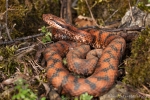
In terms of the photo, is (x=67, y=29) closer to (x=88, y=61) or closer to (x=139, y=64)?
(x=88, y=61)

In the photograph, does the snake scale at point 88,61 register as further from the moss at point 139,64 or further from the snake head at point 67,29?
the moss at point 139,64

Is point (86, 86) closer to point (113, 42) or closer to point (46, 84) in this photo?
point (46, 84)

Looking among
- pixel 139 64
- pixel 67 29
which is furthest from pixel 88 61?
pixel 67 29

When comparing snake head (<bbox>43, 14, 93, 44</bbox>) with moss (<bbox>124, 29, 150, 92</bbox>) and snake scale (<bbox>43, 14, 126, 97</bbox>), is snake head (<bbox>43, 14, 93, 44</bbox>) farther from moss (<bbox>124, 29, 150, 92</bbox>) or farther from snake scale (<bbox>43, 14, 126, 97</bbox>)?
moss (<bbox>124, 29, 150, 92</bbox>)

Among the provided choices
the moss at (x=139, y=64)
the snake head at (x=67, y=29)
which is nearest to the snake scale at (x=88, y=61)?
the snake head at (x=67, y=29)

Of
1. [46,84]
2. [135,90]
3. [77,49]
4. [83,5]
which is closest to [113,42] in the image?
[77,49]

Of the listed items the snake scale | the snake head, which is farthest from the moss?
the snake head

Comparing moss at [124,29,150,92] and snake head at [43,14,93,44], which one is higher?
snake head at [43,14,93,44]
